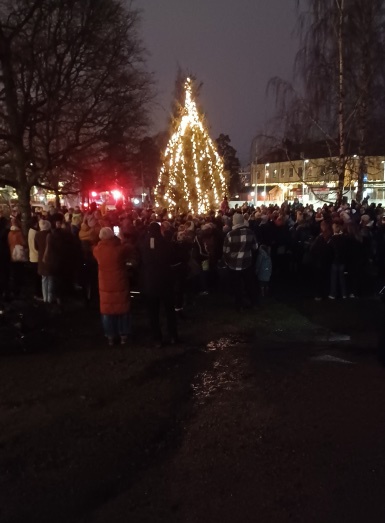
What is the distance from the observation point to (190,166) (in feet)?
90.6

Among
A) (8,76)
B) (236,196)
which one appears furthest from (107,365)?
(236,196)

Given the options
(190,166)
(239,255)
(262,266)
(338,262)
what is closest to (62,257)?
(239,255)

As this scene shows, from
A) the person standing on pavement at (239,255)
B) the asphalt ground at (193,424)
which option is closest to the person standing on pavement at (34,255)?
the asphalt ground at (193,424)

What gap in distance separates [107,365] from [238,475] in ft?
11.9

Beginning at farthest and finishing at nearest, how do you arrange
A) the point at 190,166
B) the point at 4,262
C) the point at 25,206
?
the point at 190,166
the point at 25,206
the point at 4,262

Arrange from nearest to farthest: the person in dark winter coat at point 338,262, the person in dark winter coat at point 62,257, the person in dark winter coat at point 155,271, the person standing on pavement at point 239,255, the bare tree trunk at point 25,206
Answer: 1. the person in dark winter coat at point 155,271
2. the person in dark winter coat at point 62,257
3. the person standing on pavement at point 239,255
4. the person in dark winter coat at point 338,262
5. the bare tree trunk at point 25,206

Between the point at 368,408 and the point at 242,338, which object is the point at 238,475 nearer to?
the point at 368,408

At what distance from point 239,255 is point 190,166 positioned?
16.5m

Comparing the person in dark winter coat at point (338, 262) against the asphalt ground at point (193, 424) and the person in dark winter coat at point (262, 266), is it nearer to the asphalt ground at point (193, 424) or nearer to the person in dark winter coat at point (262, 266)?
the person in dark winter coat at point (262, 266)

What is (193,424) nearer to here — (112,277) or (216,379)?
(216,379)

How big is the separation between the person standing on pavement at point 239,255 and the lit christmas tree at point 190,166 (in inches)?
624

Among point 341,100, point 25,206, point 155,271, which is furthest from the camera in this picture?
point 341,100

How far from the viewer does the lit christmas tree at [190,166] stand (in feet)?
90.6

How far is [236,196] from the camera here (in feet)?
249
